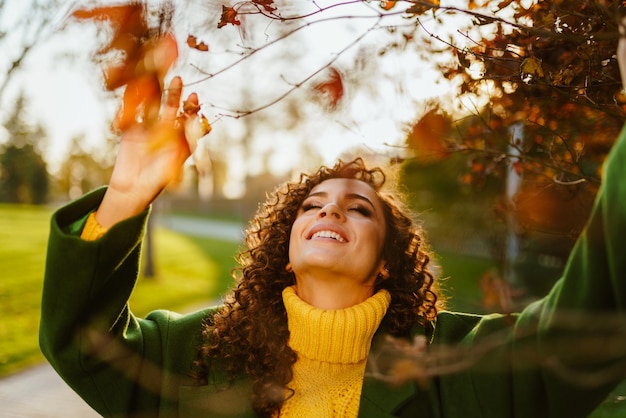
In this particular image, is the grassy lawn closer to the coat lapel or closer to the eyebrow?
the eyebrow

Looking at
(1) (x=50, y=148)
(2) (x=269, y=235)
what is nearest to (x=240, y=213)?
(1) (x=50, y=148)

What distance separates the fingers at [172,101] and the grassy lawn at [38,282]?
16.9 feet

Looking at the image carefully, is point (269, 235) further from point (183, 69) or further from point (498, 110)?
point (498, 110)

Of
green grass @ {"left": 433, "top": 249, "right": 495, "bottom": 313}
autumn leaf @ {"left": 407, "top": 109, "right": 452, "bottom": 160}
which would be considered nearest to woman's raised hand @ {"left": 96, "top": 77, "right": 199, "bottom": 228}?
autumn leaf @ {"left": 407, "top": 109, "right": 452, "bottom": 160}

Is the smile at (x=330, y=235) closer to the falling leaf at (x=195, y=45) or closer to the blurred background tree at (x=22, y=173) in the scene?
the falling leaf at (x=195, y=45)

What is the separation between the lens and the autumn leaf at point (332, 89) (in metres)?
2.70

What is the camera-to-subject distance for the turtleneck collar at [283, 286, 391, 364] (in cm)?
235

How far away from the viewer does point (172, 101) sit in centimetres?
194

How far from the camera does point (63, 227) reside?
1.93m

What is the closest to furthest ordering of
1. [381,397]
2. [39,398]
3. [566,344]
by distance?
[566,344] → [381,397] → [39,398]

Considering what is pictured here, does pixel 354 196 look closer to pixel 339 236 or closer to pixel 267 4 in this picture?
pixel 339 236

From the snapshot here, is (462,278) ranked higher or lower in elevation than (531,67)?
lower

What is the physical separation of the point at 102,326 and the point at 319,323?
0.82m

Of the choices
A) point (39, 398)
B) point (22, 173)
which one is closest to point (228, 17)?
point (39, 398)
